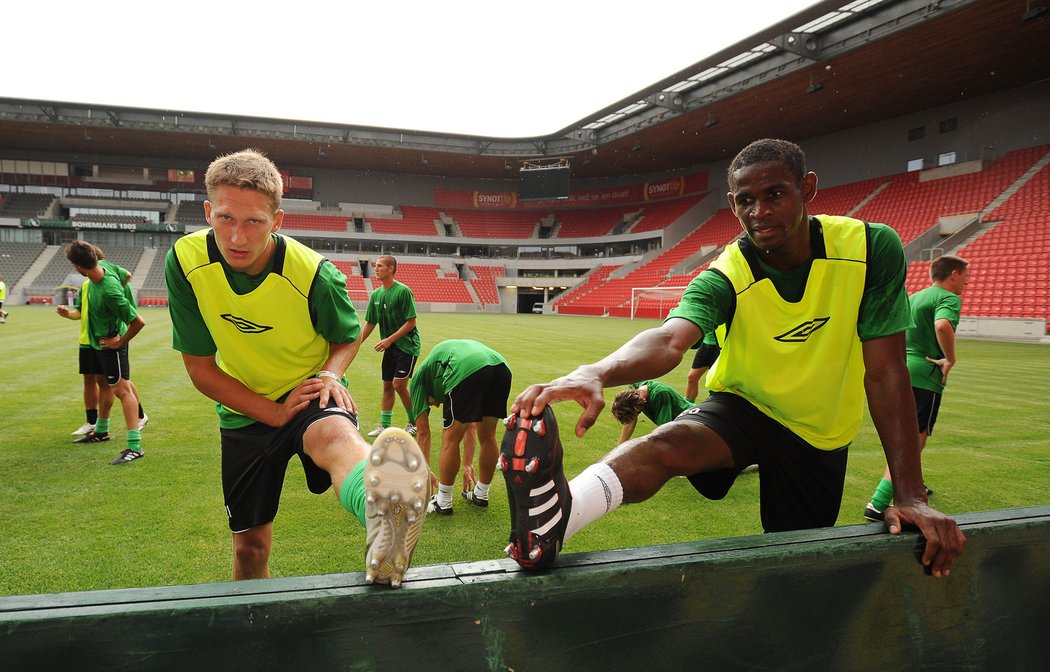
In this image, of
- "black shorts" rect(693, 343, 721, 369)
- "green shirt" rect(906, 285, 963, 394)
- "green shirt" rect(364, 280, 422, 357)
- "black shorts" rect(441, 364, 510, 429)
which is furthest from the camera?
"green shirt" rect(364, 280, 422, 357)

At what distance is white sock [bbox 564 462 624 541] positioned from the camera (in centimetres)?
161

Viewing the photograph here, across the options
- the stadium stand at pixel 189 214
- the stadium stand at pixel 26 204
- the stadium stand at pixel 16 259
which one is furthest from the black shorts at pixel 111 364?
the stadium stand at pixel 26 204

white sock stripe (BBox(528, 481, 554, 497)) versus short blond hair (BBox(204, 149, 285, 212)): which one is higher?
short blond hair (BBox(204, 149, 285, 212))

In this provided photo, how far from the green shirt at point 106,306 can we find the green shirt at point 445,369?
3415 millimetres

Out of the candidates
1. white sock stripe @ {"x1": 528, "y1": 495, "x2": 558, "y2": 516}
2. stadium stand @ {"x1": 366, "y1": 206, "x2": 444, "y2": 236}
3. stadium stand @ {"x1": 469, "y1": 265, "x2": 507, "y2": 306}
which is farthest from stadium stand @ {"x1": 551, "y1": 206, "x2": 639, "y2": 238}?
white sock stripe @ {"x1": 528, "y1": 495, "x2": 558, "y2": 516}

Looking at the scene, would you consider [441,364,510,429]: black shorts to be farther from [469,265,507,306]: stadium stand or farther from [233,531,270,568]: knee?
[469,265,507,306]: stadium stand

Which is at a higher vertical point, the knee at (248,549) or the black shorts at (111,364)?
the black shorts at (111,364)

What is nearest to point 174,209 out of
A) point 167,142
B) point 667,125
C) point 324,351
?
point 167,142

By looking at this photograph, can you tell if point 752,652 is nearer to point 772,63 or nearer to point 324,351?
point 324,351

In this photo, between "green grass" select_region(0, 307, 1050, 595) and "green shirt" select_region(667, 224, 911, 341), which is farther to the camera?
"green grass" select_region(0, 307, 1050, 595)

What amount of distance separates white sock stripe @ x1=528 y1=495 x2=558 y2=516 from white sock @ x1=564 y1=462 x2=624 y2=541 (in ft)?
0.33

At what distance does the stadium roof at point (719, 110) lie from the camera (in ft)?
67.9

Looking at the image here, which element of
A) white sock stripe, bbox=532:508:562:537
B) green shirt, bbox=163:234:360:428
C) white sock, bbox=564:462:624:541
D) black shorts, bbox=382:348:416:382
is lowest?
black shorts, bbox=382:348:416:382

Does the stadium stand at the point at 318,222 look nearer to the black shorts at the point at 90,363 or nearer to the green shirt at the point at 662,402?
the black shorts at the point at 90,363
